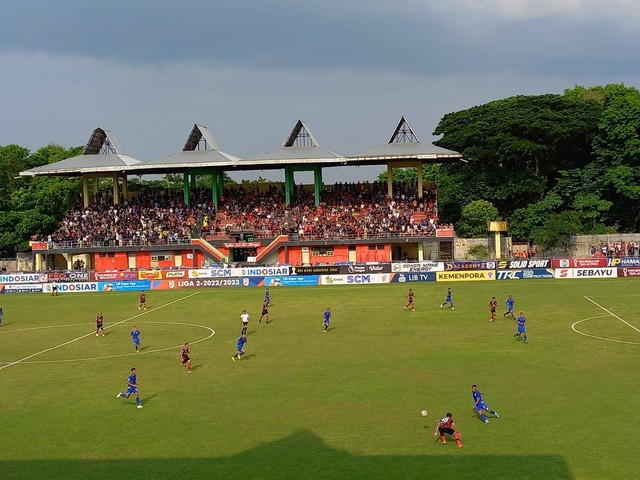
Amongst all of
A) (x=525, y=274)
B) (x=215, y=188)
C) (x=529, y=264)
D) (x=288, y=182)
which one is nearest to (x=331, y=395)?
(x=525, y=274)

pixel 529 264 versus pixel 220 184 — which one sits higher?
pixel 220 184

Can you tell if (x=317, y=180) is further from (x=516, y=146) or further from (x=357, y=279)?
(x=516, y=146)

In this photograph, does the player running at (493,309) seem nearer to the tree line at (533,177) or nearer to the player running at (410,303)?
the player running at (410,303)

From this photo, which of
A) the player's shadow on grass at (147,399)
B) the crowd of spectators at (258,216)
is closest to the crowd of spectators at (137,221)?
the crowd of spectators at (258,216)

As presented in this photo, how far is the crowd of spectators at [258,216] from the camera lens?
78.4 meters

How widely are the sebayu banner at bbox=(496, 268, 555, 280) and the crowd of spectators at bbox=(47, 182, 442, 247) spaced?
13250 millimetres

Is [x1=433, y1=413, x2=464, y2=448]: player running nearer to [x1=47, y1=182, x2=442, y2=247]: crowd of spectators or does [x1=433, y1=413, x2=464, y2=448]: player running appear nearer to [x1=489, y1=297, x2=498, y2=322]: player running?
[x1=489, y1=297, x2=498, y2=322]: player running

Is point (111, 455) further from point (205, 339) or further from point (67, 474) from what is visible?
point (205, 339)

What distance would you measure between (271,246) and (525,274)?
26.8 meters

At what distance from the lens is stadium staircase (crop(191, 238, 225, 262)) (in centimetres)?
7631

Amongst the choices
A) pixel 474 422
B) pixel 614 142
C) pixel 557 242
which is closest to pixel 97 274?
pixel 557 242

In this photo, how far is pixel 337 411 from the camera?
25281 mm

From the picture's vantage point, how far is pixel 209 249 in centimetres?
7700

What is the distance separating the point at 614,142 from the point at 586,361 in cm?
5795
